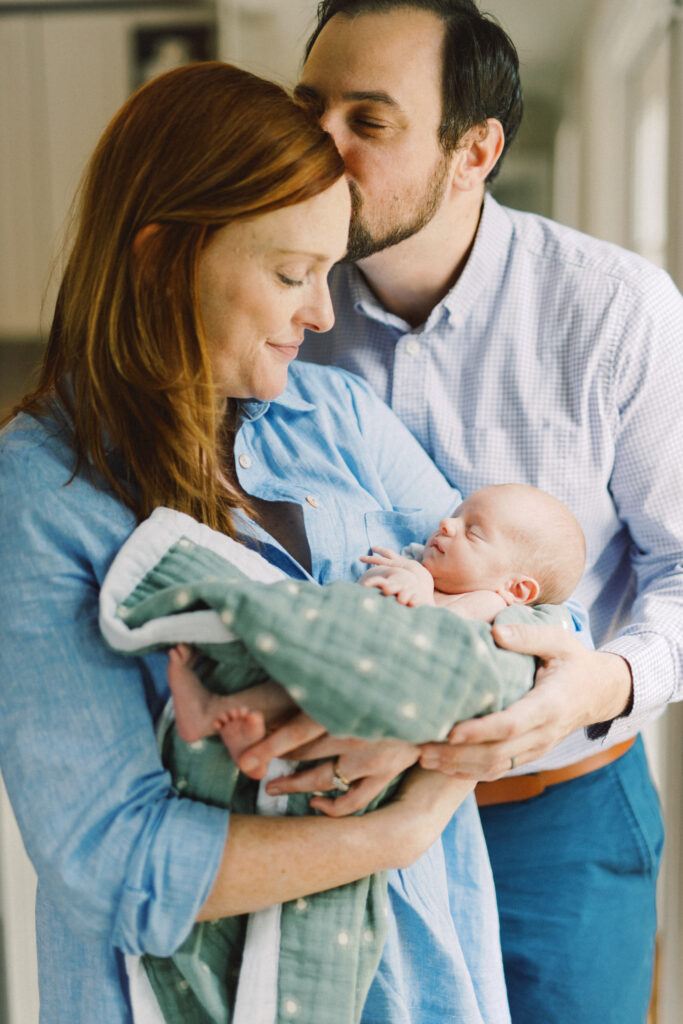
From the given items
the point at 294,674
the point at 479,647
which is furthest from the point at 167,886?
the point at 479,647

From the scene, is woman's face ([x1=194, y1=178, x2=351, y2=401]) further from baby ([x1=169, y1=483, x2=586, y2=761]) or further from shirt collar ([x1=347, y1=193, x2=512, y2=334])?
shirt collar ([x1=347, y1=193, x2=512, y2=334])

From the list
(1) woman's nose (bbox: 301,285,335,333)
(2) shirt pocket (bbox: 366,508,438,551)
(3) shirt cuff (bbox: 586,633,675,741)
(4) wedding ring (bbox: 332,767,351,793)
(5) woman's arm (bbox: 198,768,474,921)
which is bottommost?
(3) shirt cuff (bbox: 586,633,675,741)

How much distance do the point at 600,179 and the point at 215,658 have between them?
9.32 feet

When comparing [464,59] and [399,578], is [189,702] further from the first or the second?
[464,59]

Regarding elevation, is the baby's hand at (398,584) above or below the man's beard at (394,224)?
below

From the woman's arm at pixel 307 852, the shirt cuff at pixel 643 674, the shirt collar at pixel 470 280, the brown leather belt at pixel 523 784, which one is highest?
the shirt collar at pixel 470 280

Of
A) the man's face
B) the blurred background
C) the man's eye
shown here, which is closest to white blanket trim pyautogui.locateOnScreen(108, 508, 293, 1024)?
the man's face

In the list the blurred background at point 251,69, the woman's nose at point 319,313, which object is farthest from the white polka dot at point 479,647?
the blurred background at point 251,69

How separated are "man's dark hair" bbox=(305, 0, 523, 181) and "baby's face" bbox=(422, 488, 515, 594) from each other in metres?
0.64

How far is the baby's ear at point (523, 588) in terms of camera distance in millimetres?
1149

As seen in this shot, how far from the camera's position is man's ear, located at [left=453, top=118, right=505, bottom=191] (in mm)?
1468

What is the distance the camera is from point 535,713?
938mm

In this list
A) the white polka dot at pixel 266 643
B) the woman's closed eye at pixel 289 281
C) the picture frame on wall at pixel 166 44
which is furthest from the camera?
the picture frame on wall at pixel 166 44

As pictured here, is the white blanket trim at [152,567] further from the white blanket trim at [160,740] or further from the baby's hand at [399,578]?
the baby's hand at [399,578]
